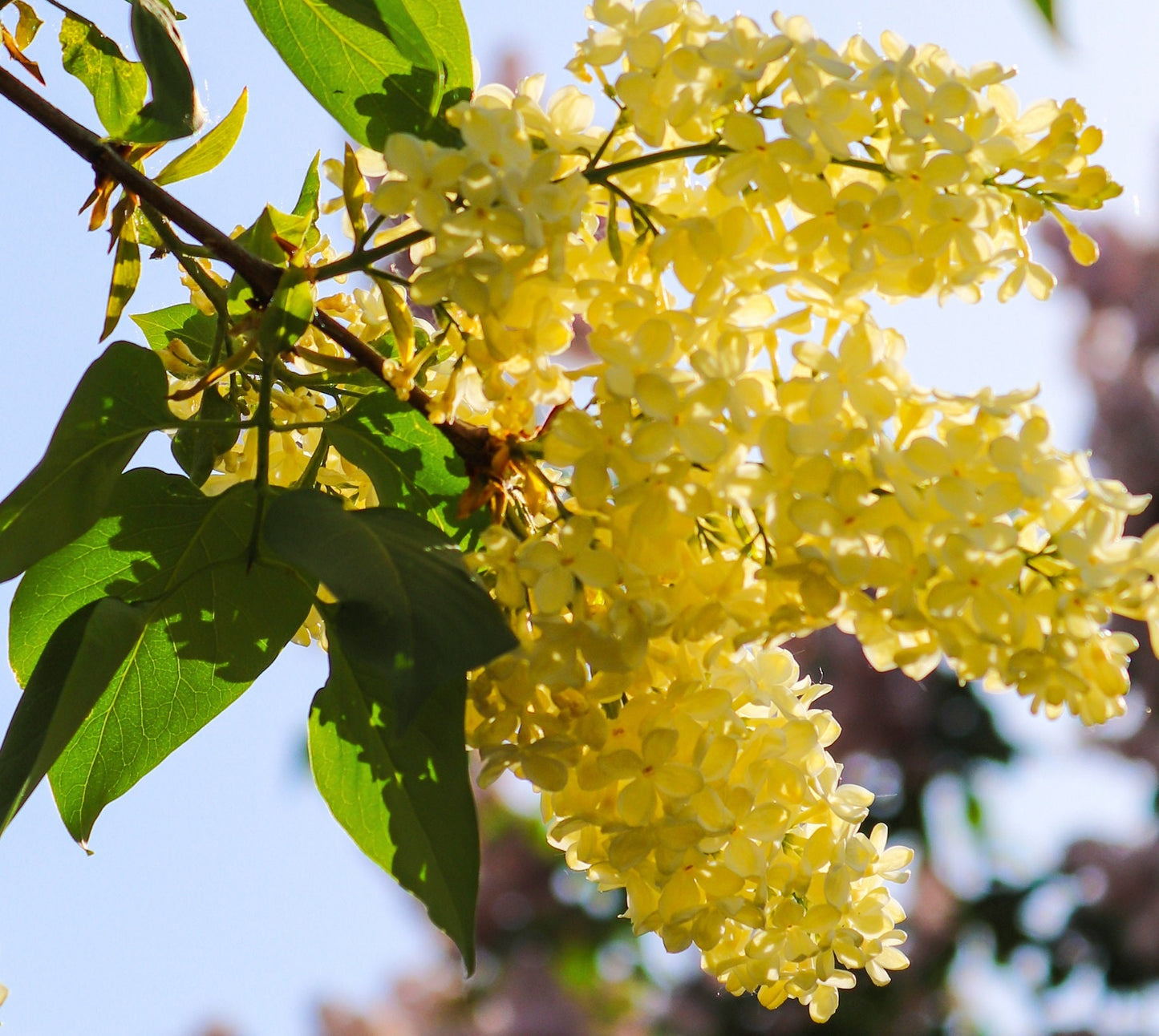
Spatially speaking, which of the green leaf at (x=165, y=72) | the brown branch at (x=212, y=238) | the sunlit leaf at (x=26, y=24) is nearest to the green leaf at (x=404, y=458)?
the brown branch at (x=212, y=238)

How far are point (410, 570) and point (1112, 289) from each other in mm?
4454

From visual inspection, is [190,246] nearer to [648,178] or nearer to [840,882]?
[648,178]

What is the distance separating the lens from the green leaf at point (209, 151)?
2.09 ft

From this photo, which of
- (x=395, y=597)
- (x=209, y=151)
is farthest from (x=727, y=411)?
(x=209, y=151)

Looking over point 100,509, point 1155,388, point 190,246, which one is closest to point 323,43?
point 190,246

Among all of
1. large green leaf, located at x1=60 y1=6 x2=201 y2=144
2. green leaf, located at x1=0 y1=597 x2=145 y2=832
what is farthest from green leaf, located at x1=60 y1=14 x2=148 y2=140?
green leaf, located at x1=0 y1=597 x2=145 y2=832

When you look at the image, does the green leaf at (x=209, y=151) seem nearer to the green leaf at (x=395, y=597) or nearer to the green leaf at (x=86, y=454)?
the green leaf at (x=86, y=454)

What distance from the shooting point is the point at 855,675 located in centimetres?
417

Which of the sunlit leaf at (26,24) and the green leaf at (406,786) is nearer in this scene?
the green leaf at (406,786)

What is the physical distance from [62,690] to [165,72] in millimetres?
250

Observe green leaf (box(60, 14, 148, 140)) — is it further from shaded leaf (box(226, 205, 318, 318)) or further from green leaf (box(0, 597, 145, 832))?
green leaf (box(0, 597, 145, 832))

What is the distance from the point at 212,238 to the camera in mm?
504

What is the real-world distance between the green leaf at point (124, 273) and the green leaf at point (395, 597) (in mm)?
197

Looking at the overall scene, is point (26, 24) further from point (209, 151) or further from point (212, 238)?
point (212, 238)
